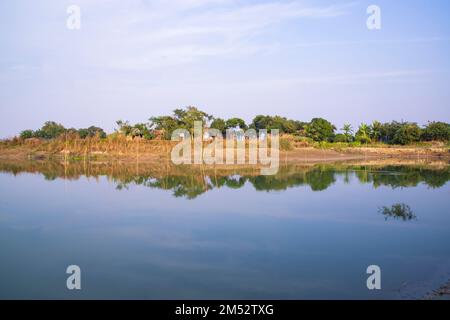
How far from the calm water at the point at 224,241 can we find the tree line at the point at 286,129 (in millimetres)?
29207

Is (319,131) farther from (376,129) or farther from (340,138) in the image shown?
(376,129)

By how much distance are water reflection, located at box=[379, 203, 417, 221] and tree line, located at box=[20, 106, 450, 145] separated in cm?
3214

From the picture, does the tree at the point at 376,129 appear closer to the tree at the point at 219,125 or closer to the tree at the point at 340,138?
the tree at the point at 340,138

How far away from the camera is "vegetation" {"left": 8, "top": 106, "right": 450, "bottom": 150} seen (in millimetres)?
46375

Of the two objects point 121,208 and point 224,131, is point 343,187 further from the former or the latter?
point 224,131

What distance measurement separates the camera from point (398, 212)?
12.3m

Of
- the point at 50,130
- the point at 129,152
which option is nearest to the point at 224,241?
the point at 129,152

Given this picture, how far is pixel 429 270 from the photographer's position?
7.13m

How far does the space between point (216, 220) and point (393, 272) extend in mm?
5081

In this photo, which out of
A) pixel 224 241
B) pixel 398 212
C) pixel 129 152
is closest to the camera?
pixel 224 241

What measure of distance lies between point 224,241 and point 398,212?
5.48 metres

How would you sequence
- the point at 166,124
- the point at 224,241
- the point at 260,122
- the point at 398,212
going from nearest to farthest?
the point at 224,241 < the point at 398,212 < the point at 166,124 < the point at 260,122

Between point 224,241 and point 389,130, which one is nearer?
point 224,241

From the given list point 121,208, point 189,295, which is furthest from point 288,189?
point 189,295
